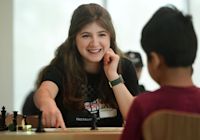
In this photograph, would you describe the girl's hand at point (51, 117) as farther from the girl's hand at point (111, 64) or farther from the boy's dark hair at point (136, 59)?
the boy's dark hair at point (136, 59)

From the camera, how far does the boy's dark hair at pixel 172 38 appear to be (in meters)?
0.87

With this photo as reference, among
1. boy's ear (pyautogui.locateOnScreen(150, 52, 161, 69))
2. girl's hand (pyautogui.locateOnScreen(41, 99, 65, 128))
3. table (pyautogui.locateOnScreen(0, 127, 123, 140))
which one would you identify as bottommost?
table (pyautogui.locateOnScreen(0, 127, 123, 140))

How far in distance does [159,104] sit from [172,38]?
0.15 meters

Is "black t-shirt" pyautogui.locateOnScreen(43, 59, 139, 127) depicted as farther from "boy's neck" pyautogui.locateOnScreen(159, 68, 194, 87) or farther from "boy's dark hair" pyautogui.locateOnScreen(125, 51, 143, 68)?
"boy's dark hair" pyautogui.locateOnScreen(125, 51, 143, 68)

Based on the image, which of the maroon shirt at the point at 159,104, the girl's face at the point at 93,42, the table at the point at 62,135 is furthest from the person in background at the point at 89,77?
the maroon shirt at the point at 159,104

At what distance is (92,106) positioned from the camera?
1.64 metres

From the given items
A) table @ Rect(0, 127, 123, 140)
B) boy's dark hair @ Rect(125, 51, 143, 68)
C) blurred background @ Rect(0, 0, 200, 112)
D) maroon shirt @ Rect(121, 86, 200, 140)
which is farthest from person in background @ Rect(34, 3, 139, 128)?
blurred background @ Rect(0, 0, 200, 112)

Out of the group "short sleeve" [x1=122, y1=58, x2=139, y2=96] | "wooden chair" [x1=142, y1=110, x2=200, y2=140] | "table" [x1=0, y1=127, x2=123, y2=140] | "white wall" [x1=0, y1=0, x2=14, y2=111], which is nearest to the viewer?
"wooden chair" [x1=142, y1=110, x2=200, y2=140]

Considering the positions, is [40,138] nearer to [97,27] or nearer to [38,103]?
[38,103]

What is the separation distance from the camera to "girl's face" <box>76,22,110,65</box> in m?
1.69

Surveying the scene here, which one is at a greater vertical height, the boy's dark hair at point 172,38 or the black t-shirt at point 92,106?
the boy's dark hair at point 172,38

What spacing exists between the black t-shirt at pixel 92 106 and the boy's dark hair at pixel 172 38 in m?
0.72

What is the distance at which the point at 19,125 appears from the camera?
1.27 meters

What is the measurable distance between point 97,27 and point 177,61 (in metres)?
0.87
